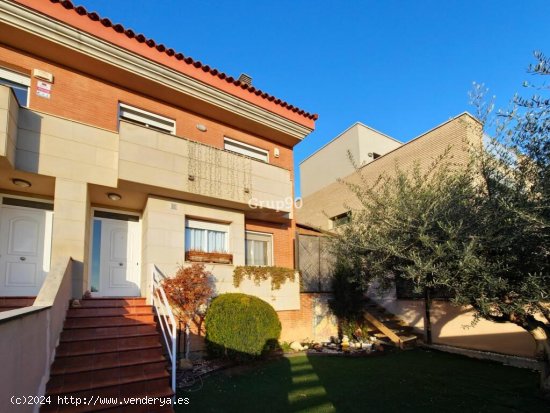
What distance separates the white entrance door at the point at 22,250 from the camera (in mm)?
7262

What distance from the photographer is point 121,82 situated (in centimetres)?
871

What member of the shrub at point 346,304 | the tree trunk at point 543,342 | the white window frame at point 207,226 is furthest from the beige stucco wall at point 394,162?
the tree trunk at point 543,342

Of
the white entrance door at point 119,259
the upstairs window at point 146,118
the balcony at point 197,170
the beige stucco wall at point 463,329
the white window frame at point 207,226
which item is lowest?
the beige stucco wall at point 463,329

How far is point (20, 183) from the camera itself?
734 centimetres

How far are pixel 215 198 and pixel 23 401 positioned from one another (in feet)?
19.4

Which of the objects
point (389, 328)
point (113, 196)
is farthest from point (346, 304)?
point (113, 196)

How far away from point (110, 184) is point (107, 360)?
12.2 ft

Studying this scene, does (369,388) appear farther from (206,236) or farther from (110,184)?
(110,184)

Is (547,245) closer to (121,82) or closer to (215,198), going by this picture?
(215,198)

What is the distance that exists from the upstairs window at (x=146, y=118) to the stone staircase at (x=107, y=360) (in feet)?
14.6

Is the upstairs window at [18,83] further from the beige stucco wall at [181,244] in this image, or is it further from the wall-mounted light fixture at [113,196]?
the beige stucco wall at [181,244]

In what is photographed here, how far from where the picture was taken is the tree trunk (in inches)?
233

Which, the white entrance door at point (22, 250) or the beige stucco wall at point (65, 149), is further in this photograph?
the white entrance door at point (22, 250)

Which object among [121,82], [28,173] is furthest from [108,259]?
[121,82]
